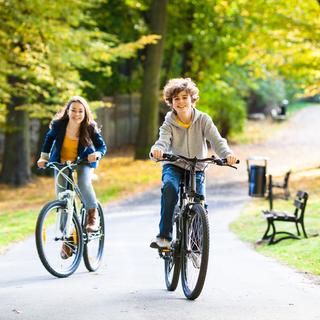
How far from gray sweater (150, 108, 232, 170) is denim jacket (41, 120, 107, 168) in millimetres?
1476

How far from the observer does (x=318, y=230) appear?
45.3 ft

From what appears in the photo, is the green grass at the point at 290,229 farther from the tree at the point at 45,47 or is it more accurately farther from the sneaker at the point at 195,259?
the tree at the point at 45,47

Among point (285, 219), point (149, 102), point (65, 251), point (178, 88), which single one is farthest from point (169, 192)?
point (149, 102)

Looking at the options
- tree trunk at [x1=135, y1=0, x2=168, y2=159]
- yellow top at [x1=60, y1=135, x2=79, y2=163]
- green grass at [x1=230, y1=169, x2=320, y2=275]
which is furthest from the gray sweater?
tree trunk at [x1=135, y1=0, x2=168, y2=159]

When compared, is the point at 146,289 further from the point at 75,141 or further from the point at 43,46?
the point at 43,46

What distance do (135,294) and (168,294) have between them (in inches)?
11.9

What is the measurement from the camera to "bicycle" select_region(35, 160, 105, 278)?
856 centimetres

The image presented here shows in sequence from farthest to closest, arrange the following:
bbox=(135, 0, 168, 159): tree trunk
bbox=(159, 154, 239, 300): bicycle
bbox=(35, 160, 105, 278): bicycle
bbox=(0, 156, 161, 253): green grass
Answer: bbox=(135, 0, 168, 159): tree trunk < bbox=(0, 156, 161, 253): green grass < bbox=(35, 160, 105, 278): bicycle < bbox=(159, 154, 239, 300): bicycle

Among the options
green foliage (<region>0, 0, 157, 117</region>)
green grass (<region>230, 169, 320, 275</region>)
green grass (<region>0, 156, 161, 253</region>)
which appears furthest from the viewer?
green foliage (<region>0, 0, 157, 117</region>)

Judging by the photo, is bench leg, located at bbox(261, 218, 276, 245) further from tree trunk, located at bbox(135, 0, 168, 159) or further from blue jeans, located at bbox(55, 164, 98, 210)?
tree trunk, located at bbox(135, 0, 168, 159)

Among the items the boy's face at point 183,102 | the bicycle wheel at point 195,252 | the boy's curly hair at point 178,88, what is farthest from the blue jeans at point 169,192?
the boy's curly hair at point 178,88

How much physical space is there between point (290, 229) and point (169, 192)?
689cm

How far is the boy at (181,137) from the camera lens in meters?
7.74

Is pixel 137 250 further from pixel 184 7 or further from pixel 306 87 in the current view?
pixel 184 7
